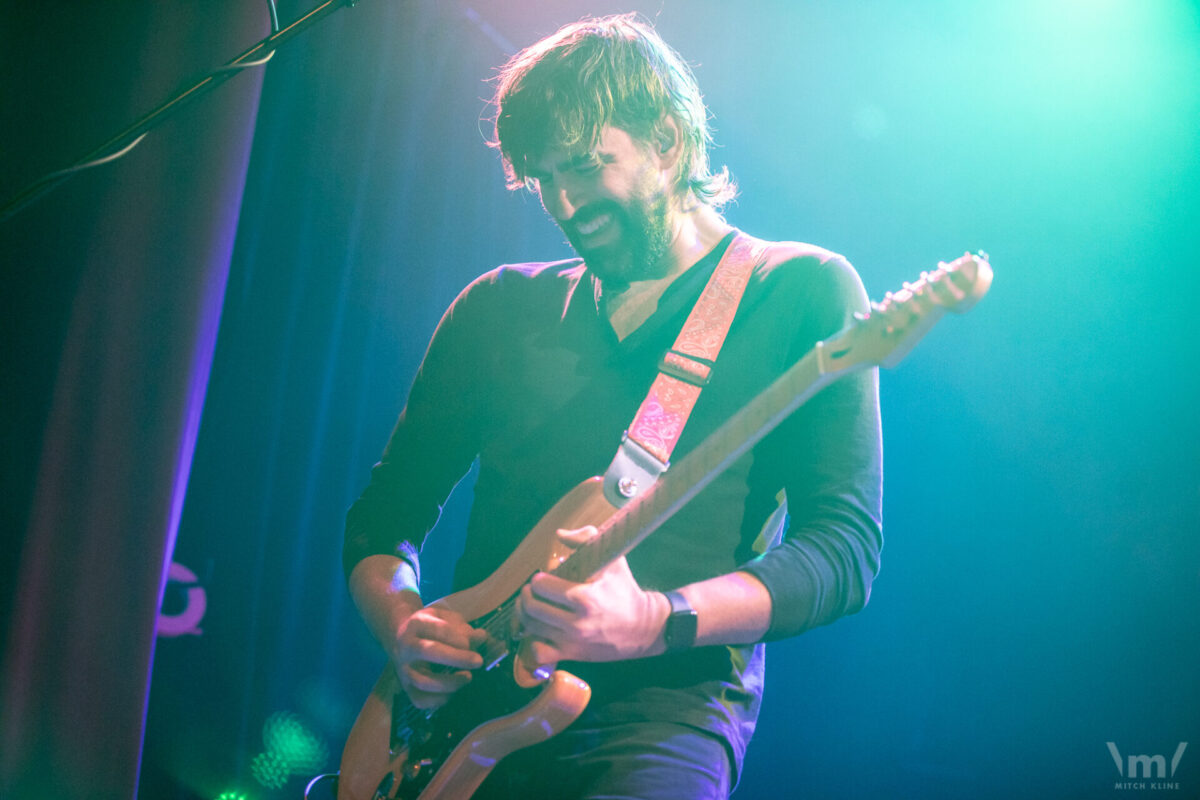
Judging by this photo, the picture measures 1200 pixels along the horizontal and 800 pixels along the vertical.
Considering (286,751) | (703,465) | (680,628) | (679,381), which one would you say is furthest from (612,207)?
(286,751)

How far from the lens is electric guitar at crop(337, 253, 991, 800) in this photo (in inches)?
42.0

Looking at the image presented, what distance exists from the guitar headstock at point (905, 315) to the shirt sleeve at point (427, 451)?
3.28ft

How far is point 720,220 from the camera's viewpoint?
1895 millimetres

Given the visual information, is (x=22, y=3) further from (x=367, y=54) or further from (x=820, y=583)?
(x=820, y=583)

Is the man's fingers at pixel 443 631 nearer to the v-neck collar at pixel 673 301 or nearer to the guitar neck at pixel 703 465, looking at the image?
the guitar neck at pixel 703 465

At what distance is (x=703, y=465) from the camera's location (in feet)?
3.84

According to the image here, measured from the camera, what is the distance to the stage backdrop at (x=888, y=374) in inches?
84.0

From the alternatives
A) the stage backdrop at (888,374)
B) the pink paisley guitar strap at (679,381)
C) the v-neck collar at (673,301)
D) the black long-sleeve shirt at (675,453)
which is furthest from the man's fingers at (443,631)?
the stage backdrop at (888,374)

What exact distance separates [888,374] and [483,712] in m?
1.65

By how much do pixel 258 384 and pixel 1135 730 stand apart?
2.96 meters

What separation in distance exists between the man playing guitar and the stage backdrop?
713mm

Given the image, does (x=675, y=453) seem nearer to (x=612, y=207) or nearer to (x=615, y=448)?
(x=615, y=448)

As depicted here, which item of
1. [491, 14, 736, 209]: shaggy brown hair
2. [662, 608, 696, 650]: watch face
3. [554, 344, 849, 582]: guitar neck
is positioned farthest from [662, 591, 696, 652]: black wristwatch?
[491, 14, 736, 209]: shaggy brown hair

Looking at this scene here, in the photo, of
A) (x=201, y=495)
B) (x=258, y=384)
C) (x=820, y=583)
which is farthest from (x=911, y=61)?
(x=201, y=495)
